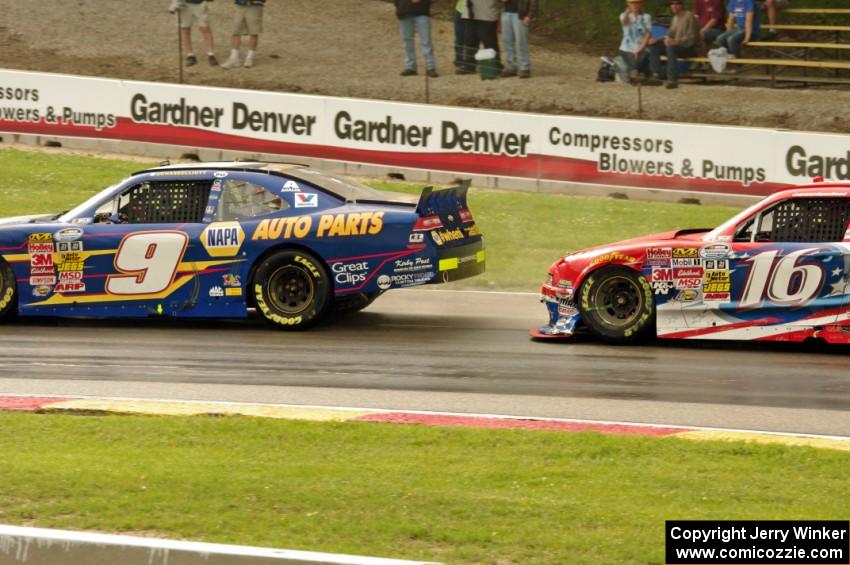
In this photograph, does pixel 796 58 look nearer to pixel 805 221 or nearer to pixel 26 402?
pixel 805 221

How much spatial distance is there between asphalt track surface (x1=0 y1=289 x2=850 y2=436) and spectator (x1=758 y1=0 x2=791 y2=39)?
14.1 m

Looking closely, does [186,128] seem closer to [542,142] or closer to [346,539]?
[542,142]

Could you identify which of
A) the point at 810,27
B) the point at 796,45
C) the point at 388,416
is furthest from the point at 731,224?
the point at 810,27

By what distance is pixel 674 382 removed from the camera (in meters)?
9.87

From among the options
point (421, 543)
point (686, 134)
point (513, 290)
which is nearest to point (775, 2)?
point (686, 134)

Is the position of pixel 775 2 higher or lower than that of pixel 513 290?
higher

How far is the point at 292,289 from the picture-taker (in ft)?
40.5

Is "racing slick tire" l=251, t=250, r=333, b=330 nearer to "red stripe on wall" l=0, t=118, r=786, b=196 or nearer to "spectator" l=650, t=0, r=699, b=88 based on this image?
"red stripe on wall" l=0, t=118, r=786, b=196

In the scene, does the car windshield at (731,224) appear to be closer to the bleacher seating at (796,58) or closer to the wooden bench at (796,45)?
the bleacher seating at (796,58)

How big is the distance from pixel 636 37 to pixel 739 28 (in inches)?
75.3

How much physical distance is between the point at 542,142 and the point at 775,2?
7.11 m

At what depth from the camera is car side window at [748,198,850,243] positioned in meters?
10.8

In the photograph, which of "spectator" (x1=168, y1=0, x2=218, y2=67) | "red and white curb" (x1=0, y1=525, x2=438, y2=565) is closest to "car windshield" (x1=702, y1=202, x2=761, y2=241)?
"red and white curb" (x1=0, y1=525, x2=438, y2=565)

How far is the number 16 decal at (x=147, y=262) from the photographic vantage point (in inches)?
483
